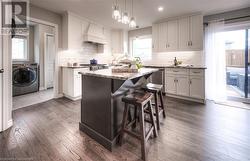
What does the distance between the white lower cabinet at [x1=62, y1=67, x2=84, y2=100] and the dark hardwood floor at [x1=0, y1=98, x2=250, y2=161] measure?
3.22ft

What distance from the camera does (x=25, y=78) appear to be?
4.89 m

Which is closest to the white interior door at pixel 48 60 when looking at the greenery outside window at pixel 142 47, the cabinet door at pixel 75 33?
the cabinet door at pixel 75 33

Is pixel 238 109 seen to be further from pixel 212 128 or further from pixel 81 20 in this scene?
pixel 81 20

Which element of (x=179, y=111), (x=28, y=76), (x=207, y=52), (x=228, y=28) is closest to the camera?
(x=179, y=111)

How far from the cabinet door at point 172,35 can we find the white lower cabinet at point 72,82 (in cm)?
293

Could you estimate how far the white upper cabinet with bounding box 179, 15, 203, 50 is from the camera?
13.4ft

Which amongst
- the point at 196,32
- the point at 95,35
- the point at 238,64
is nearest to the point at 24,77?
the point at 95,35

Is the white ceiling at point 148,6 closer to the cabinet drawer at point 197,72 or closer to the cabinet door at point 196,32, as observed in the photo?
the cabinet door at point 196,32

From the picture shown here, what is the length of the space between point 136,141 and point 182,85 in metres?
2.75

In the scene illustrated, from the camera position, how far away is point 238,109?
3301 mm

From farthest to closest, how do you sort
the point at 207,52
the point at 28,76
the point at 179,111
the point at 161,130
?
the point at 28,76
the point at 207,52
the point at 179,111
the point at 161,130

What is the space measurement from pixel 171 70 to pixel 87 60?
287cm

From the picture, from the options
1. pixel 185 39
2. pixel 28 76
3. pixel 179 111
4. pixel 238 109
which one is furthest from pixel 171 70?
pixel 28 76

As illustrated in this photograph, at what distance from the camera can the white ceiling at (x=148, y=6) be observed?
340 cm
